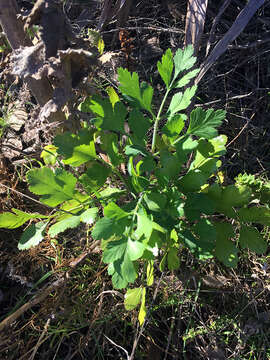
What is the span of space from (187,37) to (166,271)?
114 centimetres

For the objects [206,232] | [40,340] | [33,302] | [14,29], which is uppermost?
[14,29]

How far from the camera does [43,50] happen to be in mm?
1163

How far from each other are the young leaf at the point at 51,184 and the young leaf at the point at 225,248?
574mm

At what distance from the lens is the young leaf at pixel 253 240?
4.21ft

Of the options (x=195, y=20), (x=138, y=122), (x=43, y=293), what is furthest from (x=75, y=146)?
(x=195, y=20)

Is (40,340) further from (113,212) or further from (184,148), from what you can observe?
(184,148)

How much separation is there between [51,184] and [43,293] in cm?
62

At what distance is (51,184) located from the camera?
1.21 meters

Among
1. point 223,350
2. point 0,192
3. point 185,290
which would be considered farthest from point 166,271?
point 0,192

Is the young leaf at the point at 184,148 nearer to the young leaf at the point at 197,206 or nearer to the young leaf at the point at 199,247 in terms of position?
the young leaf at the point at 197,206

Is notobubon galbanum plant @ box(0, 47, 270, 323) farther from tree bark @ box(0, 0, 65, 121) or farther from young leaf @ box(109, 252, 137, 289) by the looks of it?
tree bark @ box(0, 0, 65, 121)

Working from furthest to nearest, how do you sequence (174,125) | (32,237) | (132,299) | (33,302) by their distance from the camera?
→ (33,302)
(132,299)
(32,237)
(174,125)

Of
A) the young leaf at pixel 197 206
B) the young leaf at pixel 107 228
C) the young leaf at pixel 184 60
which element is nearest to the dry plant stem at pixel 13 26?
the young leaf at pixel 184 60

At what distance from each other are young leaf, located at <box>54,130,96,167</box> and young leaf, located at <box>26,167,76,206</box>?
0.21 feet
